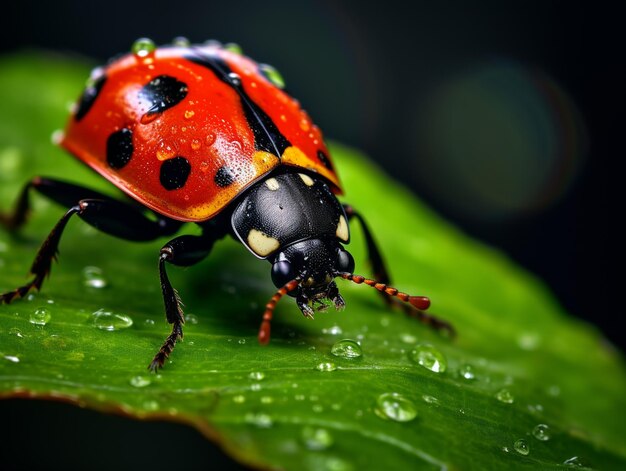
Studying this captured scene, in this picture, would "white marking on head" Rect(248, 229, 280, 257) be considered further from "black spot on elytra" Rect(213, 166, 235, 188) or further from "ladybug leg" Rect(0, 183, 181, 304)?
"ladybug leg" Rect(0, 183, 181, 304)

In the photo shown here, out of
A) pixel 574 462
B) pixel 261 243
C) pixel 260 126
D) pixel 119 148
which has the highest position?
pixel 260 126

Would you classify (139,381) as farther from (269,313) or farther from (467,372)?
(467,372)

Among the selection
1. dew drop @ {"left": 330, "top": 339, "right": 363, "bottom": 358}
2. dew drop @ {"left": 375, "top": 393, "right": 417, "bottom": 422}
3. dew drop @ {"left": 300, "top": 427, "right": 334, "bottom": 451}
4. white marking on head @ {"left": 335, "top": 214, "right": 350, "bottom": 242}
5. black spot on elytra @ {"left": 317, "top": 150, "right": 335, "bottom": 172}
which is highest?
black spot on elytra @ {"left": 317, "top": 150, "right": 335, "bottom": 172}

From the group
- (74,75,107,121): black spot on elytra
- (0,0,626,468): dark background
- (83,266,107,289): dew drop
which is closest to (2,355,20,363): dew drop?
(83,266,107,289): dew drop

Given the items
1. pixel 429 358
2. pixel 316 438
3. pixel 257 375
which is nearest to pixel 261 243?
pixel 257 375

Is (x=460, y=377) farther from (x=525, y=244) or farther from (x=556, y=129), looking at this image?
(x=556, y=129)

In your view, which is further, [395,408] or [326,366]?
[326,366]

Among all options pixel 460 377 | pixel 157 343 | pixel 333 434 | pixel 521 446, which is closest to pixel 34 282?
pixel 157 343
